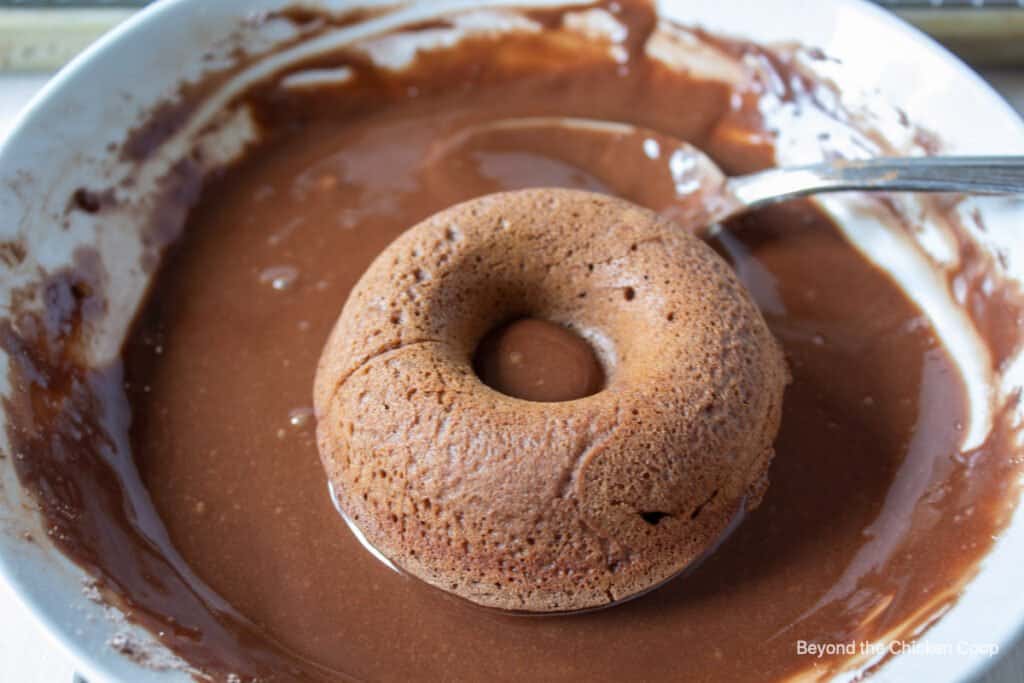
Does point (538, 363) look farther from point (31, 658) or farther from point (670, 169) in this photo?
point (31, 658)

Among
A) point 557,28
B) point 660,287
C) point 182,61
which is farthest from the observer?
point 557,28

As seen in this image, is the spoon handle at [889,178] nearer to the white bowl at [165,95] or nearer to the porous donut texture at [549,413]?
the white bowl at [165,95]

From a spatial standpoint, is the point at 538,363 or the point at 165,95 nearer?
the point at 538,363

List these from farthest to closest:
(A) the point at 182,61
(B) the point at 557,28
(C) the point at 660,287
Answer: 1. (B) the point at 557,28
2. (A) the point at 182,61
3. (C) the point at 660,287

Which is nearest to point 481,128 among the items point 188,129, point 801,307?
point 188,129

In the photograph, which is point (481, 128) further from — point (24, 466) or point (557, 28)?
point (24, 466)

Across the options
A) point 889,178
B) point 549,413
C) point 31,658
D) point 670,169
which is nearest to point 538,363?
point 549,413
